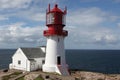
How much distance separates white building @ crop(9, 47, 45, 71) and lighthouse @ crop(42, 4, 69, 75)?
238 centimetres

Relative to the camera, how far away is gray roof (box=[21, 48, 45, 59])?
42444 mm

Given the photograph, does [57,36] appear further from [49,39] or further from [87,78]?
[87,78]

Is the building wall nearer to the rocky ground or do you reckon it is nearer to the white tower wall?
the rocky ground

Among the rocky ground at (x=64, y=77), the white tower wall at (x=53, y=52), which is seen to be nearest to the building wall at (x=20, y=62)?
the rocky ground at (x=64, y=77)

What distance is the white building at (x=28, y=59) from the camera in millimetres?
41397

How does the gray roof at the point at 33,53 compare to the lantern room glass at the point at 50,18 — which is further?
the gray roof at the point at 33,53

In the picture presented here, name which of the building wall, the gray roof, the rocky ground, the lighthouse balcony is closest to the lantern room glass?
the lighthouse balcony

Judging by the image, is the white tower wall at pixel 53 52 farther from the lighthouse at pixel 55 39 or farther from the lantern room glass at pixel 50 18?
the lantern room glass at pixel 50 18

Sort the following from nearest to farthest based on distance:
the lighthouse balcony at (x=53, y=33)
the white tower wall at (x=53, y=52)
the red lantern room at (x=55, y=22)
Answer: the red lantern room at (x=55, y=22), the lighthouse balcony at (x=53, y=33), the white tower wall at (x=53, y=52)

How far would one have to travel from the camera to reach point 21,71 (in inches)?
1656

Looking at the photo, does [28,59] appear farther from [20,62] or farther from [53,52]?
[53,52]

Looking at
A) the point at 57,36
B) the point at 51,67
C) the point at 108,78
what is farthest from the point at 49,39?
the point at 108,78

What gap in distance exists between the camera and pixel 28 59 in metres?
41.5

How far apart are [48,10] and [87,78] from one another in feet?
45.7
